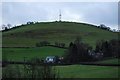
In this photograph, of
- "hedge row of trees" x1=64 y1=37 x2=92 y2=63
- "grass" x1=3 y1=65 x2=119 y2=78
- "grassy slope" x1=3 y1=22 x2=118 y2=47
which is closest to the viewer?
"grass" x1=3 y1=65 x2=119 y2=78

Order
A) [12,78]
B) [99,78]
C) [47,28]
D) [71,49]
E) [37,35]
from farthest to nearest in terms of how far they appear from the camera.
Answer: [47,28] → [37,35] → [71,49] → [99,78] → [12,78]

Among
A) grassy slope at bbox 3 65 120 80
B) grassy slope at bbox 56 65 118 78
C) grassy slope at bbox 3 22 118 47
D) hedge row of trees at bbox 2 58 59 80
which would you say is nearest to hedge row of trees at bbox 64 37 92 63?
grassy slope at bbox 56 65 118 78

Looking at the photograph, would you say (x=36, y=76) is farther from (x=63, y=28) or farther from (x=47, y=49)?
(x=63, y=28)

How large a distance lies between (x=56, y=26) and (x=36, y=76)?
95.2 metres

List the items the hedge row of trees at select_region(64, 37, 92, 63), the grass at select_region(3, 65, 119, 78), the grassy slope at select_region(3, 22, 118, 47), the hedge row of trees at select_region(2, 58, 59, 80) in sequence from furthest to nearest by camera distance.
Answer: the grassy slope at select_region(3, 22, 118, 47)
the hedge row of trees at select_region(64, 37, 92, 63)
the grass at select_region(3, 65, 119, 78)
the hedge row of trees at select_region(2, 58, 59, 80)

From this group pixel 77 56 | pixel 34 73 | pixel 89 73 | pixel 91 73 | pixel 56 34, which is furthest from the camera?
pixel 56 34

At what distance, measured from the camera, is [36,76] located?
1917 centimetres

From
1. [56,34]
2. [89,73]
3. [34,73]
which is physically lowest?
[89,73]

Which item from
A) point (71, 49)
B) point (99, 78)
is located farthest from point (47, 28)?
point (99, 78)

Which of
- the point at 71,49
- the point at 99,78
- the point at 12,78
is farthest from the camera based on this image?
the point at 71,49

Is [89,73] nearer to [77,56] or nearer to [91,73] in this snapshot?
[91,73]

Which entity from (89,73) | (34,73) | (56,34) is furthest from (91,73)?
(56,34)

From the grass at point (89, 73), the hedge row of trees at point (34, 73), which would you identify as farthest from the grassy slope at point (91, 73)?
the hedge row of trees at point (34, 73)

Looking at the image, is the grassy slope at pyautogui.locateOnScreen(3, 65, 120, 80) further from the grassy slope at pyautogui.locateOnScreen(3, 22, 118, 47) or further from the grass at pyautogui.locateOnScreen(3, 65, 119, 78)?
the grassy slope at pyautogui.locateOnScreen(3, 22, 118, 47)
